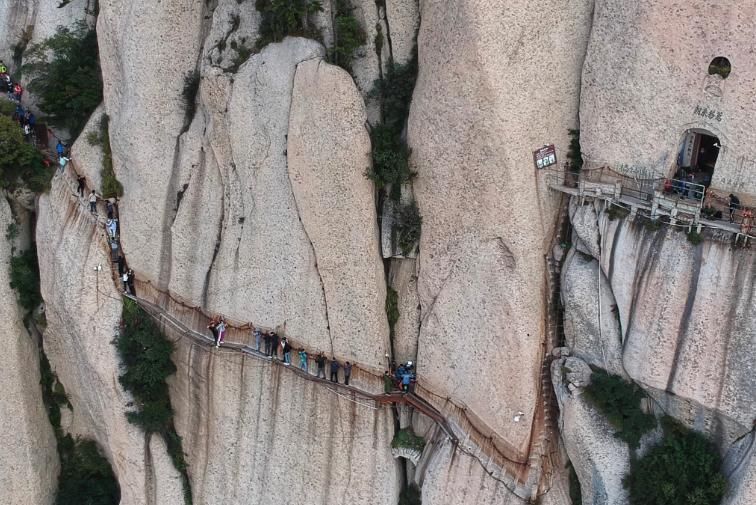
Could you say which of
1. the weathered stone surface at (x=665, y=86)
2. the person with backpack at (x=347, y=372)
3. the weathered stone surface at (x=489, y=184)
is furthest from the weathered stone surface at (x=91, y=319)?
the weathered stone surface at (x=665, y=86)

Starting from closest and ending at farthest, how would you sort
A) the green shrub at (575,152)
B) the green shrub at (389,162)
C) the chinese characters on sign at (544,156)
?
1. the chinese characters on sign at (544,156)
2. the green shrub at (575,152)
3. the green shrub at (389,162)

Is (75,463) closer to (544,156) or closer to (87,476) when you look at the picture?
(87,476)

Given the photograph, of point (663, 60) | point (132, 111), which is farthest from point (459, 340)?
point (132, 111)

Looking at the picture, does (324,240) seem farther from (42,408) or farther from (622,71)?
(42,408)

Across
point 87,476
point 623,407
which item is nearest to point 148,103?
point 87,476

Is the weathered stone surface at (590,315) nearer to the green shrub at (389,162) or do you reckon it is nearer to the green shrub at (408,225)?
the green shrub at (408,225)
